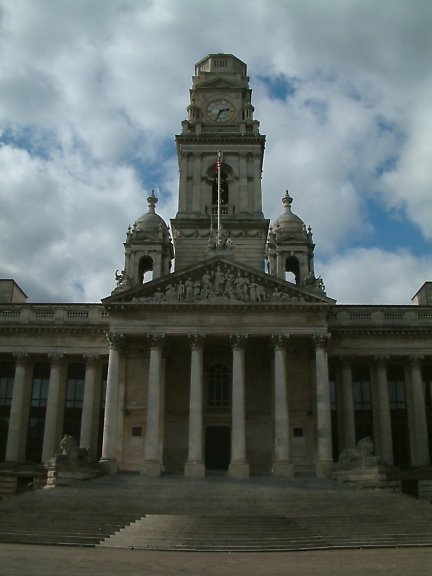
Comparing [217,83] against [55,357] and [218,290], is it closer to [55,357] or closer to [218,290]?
[218,290]

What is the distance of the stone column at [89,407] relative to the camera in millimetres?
47656

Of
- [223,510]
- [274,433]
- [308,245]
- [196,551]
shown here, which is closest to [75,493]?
[223,510]

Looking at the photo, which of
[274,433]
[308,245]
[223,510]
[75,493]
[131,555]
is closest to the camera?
[131,555]

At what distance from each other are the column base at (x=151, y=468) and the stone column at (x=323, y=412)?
10545mm

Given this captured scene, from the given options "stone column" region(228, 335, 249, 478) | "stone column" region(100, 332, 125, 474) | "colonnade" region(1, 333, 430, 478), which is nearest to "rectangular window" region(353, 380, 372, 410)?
"colonnade" region(1, 333, 430, 478)

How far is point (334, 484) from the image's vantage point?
127 ft

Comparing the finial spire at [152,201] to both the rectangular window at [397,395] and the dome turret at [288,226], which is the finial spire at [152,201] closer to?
the dome turret at [288,226]

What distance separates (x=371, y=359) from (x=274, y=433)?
10632 mm

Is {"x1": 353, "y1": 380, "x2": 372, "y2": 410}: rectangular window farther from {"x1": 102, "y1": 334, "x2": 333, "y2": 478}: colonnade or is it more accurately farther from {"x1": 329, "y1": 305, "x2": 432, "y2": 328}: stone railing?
{"x1": 102, "y1": 334, "x2": 333, "y2": 478}: colonnade

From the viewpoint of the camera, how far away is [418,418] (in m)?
48.1

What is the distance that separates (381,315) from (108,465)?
78.0ft

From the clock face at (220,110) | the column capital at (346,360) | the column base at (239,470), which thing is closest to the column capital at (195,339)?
the column base at (239,470)

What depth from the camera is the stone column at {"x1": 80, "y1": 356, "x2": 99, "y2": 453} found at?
4766cm

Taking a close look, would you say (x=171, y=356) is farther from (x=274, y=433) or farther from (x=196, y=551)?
(x=196, y=551)
